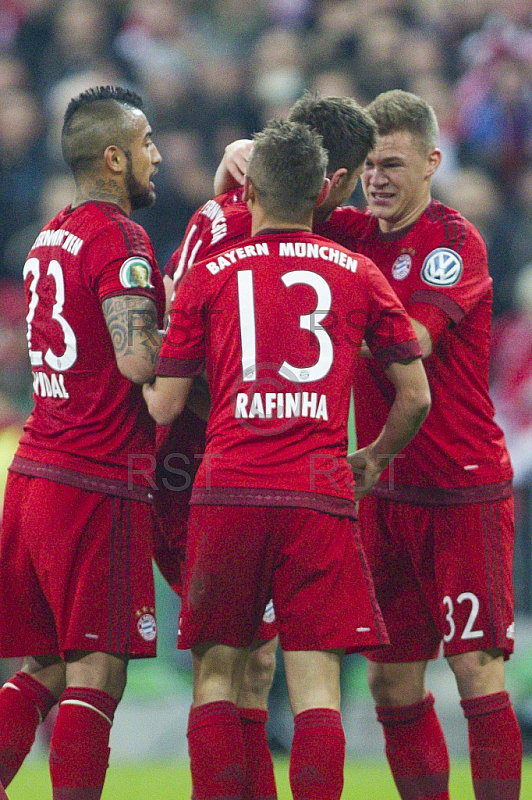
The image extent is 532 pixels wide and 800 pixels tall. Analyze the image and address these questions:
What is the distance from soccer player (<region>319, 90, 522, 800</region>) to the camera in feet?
12.2

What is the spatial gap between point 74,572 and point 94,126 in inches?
54.6

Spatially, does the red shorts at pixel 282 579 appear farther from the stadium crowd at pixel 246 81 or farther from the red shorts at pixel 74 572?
the stadium crowd at pixel 246 81

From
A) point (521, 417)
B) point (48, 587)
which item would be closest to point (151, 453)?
point (48, 587)

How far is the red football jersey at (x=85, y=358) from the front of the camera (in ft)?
11.6

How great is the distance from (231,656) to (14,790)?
2417 mm

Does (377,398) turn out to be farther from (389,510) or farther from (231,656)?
(231,656)

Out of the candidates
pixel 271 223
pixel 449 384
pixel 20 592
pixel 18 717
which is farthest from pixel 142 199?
pixel 18 717

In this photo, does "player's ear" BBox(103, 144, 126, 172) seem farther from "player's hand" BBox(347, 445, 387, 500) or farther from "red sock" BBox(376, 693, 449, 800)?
"red sock" BBox(376, 693, 449, 800)

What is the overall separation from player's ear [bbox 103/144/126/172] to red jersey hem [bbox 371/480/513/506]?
1.37 metres

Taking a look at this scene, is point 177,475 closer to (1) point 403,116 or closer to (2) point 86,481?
(2) point 86,481

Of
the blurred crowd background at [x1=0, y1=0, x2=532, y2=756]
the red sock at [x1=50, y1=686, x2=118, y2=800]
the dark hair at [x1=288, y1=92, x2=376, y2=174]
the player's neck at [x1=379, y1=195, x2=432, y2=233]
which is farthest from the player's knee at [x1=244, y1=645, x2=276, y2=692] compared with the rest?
the blurred crowd background at [x1=0, y1=0, x2=532, y2=756]

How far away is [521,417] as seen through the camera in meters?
6.62

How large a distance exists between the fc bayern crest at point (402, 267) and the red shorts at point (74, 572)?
3.68 feet

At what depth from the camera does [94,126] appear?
369 centimetres
